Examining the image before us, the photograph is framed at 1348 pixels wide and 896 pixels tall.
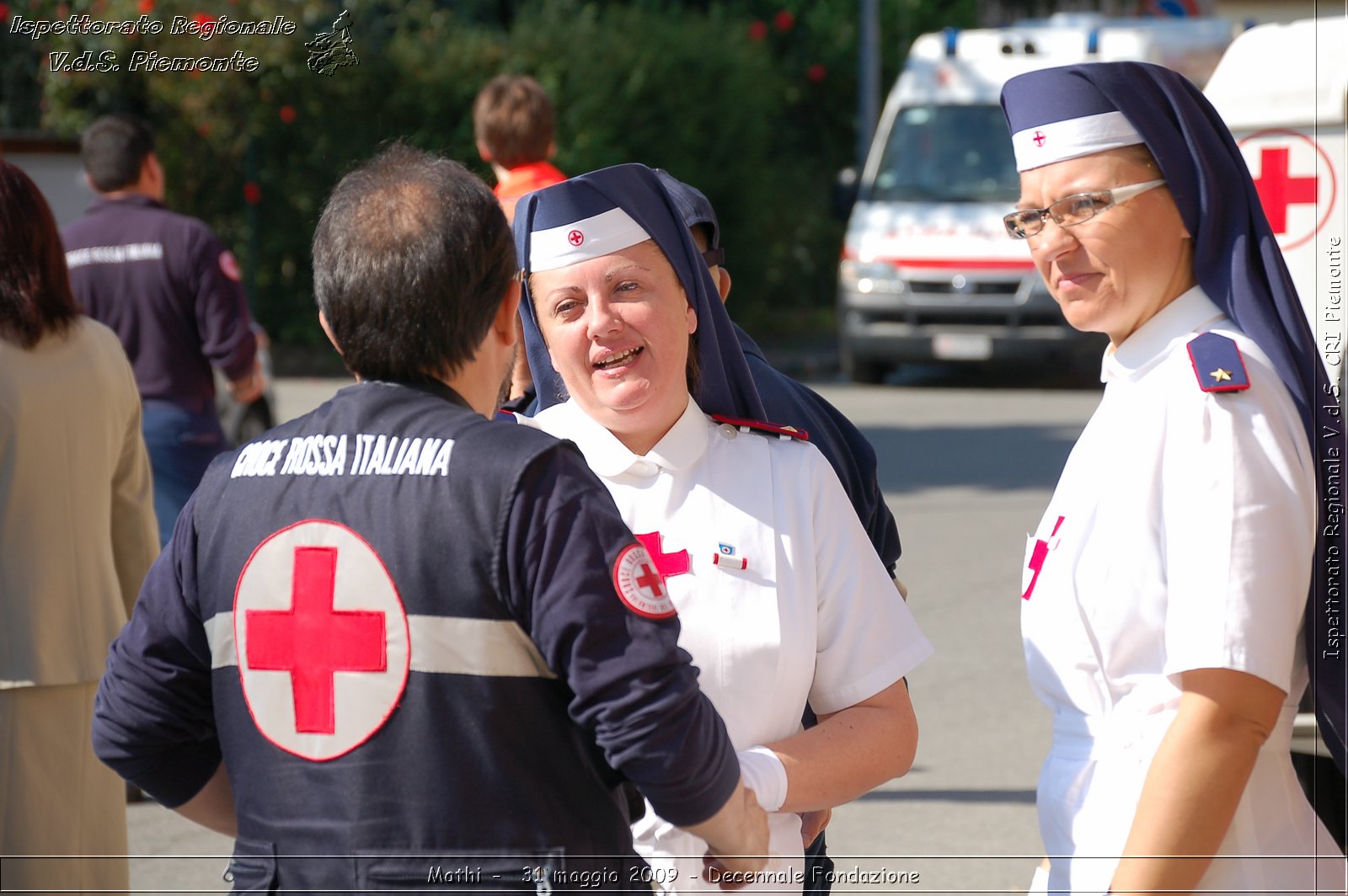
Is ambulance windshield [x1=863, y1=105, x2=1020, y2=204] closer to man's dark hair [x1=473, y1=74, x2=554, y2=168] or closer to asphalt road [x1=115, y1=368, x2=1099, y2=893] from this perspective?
asphalt road [x1=115, y1=368, x2=1099, y2=893]

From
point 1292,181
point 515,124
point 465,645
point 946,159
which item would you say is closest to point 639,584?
point 465,645

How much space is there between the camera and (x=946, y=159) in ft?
49.5

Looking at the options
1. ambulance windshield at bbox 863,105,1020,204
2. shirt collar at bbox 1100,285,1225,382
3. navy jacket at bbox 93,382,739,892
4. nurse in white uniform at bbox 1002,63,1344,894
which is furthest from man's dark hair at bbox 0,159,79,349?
ambulance windshield at bbox 863,105,1020,204

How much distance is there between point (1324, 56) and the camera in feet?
14.8

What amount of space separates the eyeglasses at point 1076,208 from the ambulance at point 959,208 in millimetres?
12264

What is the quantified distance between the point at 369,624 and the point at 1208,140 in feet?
4.58

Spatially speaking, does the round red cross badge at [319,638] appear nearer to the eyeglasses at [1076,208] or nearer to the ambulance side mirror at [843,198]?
the eyeglasses at [1076,208]

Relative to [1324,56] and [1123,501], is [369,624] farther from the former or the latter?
[1324,56]

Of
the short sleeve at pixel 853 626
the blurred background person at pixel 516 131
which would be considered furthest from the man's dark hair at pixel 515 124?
the short sleeve at pixel 853 626

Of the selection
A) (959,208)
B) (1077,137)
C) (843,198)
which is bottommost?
(959,208)

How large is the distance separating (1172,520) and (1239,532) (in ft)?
0.32

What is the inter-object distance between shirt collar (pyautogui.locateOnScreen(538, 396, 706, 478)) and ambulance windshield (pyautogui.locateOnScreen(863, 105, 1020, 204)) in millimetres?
12581

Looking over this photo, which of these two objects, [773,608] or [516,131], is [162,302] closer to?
[516,131]

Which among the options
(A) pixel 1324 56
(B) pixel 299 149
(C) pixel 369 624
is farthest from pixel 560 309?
(B) pixel 299 149
